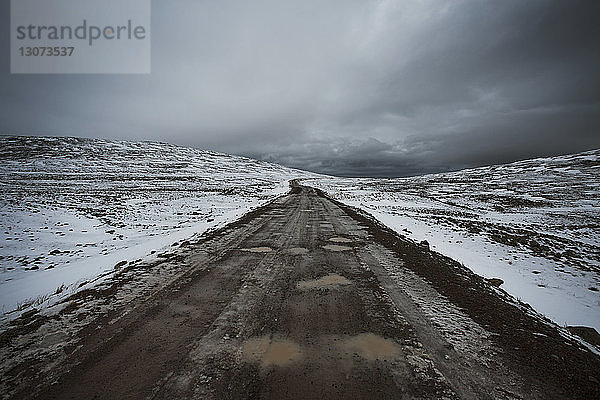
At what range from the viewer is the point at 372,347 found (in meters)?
3.72

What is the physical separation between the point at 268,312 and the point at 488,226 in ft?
45.4

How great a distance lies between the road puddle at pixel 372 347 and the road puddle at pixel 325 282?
188cm

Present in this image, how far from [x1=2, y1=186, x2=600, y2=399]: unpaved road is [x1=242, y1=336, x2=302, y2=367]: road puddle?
0.06 ft

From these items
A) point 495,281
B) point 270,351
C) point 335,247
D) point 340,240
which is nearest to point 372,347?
point 270,351

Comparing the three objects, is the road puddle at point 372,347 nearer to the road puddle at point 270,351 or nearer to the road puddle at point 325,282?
the road puddle at point 270,351

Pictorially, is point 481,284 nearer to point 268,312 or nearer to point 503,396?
point 503,396

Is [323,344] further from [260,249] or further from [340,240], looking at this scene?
[340,240]

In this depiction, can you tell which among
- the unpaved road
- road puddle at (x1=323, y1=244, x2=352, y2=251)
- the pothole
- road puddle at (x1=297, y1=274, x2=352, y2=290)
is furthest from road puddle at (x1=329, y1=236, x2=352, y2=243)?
road puddle at (x1=297, y1=274, x2=352, y2=290)

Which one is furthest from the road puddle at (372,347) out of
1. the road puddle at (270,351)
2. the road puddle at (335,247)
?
the road puddle at (335,247)

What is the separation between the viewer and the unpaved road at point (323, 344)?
118 inches

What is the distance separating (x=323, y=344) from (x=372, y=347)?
66 centimetres

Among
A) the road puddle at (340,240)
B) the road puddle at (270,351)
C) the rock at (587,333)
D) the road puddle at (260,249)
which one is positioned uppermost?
the road puddle at (340,240)

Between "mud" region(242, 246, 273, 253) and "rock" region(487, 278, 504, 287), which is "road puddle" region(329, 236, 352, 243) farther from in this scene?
"rock" region(487, 278, 504, 287)

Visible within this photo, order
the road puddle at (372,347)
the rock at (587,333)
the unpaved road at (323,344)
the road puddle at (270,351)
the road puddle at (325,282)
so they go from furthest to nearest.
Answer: the road puddle at (325,282)
the rock at (587,333)
the road puddle at (372,347)
the road puddle at (270,351)
the unpaved road at (323,344)
